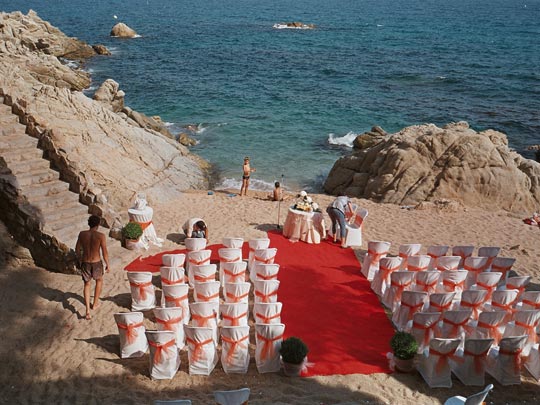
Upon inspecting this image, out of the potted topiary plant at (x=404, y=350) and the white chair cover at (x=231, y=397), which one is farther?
the potted topiary plant at (x=404, y=350)

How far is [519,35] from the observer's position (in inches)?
3403

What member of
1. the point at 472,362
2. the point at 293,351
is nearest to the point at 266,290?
the point at 293,351

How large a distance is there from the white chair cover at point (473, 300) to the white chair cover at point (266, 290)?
396 centimetres

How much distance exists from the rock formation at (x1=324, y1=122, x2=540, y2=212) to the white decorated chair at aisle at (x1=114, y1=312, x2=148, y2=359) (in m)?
13.8

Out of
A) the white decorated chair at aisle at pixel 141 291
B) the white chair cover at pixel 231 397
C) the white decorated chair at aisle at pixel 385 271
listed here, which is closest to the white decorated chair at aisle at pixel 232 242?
the white decorated chair at aisle at pixel 141 291

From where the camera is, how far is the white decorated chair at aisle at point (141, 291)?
37.8 ft

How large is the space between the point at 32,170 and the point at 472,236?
45.3 ft

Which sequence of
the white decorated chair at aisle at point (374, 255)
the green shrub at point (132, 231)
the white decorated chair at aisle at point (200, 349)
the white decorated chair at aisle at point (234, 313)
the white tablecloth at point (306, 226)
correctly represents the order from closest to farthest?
the white decorated chair at aisle at point (200, 349)
the white decorated chair at aisle at point (234, 313)
the white decorated chair at aisle at point (374, 255)
the green shrub at point (132, 231)
the white tablecloth at point (306, 226)

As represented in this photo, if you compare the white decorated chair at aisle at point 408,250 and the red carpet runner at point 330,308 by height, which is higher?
the white decorated chair at aisle at point 408,250

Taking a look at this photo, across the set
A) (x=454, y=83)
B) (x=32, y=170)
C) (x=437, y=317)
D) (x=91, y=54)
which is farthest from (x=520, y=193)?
(x=91, y=54)

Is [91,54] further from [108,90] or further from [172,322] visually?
[172,322]

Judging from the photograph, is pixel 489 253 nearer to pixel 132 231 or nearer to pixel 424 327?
pixel 424 327

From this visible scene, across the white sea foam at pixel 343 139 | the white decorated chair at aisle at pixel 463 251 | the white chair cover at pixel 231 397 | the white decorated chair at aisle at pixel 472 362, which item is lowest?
the white sea foam at pixel 343 139

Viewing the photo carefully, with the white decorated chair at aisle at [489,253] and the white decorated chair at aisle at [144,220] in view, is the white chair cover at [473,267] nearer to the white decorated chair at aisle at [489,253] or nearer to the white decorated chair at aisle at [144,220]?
the white decorated chair at aisle at [489,253]
